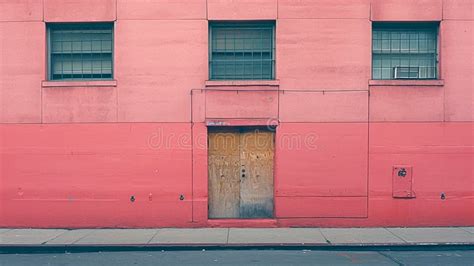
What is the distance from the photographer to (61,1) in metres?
11.0

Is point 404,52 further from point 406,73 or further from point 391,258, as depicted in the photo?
point 391,258

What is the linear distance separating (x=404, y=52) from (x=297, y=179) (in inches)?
165

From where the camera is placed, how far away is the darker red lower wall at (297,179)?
35.8ft

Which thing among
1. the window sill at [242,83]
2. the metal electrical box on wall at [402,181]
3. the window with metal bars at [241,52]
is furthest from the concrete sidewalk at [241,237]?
the window with metal bars at [241,52]

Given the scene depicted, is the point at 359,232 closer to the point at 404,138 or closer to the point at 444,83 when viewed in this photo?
the point at 404,138

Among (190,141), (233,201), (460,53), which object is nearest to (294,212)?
(233,201)

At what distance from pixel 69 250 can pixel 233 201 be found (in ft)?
12.9

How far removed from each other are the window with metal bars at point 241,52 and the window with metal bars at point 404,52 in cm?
271

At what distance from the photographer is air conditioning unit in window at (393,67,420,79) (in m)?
11.2

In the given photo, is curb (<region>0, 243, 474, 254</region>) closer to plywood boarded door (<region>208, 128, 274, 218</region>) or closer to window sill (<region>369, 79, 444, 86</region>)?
plywood boarded door (<region>208, 128, 274, 218</region>)

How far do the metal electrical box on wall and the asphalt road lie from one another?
2.09m

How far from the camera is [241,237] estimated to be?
9914mm

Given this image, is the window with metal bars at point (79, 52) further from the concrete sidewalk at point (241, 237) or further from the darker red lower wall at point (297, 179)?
the concrete sidewalk at point (241, 237)

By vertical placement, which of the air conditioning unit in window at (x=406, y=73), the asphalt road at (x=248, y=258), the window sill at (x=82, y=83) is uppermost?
the air conditioning unit in window at (x=406, y=73)
